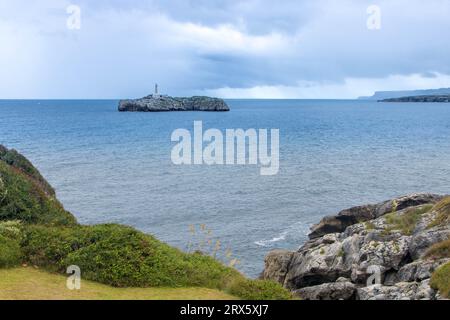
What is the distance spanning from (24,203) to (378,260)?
52.1 feet

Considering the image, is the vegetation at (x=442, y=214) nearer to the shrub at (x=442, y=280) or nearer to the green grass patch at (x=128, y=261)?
the shrub at (x=442, y=280)

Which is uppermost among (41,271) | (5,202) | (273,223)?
(5,202)

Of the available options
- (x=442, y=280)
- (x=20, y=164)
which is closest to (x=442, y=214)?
(x=442, y=280)

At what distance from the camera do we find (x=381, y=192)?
58500 millimetres

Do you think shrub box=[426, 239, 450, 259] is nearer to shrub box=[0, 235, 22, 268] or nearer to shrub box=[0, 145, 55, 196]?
shrub box=[0, 235, 22, 268]

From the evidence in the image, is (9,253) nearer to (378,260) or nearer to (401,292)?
(401,292)

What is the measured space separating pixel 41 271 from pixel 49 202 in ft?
23.5

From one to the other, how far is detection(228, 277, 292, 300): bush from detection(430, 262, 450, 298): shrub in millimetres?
5284

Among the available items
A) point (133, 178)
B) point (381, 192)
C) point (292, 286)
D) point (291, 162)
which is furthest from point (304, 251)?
point (291, 162)

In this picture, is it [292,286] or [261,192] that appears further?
[261,192]

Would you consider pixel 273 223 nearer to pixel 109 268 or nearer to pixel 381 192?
pixel 381 192

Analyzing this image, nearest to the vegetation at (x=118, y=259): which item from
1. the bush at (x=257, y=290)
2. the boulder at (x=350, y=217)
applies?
the bush at (x=257, y=290)

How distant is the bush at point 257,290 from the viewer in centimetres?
1338
